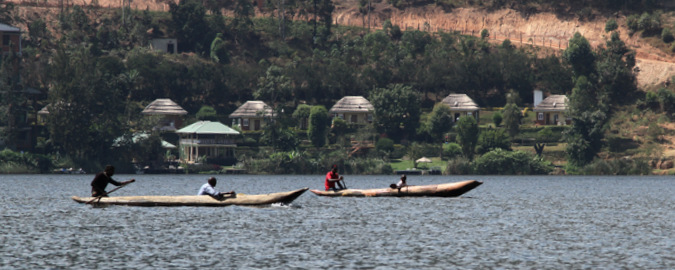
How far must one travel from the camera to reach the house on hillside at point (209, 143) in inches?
5782

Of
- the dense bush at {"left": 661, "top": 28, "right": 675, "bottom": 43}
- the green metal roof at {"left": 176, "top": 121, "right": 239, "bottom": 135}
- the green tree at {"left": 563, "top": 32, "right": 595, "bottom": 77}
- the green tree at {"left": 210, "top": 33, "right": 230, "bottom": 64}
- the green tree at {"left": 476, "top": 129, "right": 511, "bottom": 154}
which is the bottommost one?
the green tree at {"left": 476, "top": 129, "right": 511, "bottom": 154}

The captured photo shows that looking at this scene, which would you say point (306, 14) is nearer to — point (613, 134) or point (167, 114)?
point (167, 114)

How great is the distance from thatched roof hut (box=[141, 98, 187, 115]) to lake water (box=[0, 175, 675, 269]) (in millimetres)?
87218

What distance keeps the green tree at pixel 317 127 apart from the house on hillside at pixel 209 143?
36.4ft

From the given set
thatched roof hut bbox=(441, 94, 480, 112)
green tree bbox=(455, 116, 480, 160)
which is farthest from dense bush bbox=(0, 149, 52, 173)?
thatched roof hut bbox=(441, 94, 480, 112)

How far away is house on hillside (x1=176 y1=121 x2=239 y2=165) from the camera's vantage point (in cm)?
14688

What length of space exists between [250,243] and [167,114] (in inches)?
4628

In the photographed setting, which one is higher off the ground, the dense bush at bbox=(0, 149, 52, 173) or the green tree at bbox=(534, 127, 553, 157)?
the green tree at bbox=(534, 127, 553, 157)

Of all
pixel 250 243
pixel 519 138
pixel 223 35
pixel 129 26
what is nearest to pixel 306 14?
pixel 223 35

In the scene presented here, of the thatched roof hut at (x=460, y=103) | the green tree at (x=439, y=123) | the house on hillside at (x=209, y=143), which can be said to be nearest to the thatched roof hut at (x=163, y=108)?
the house on hillside at (x=209, y=143)

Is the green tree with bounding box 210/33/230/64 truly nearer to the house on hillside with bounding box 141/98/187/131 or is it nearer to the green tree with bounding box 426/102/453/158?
the house on hillside with bounding box 141/98/187/131

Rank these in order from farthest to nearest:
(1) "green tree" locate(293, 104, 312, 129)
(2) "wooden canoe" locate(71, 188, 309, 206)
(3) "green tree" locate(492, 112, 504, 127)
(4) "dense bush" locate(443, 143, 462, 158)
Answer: (1) "green tree" locate(293, 104, 312, 129)
(3) "green tree" locate(492, 112, 504, 127)
(4) "dense bush" locate(443, 143, 462, 158)
(2) "wooden canoe" locate(71, 188, 309, 206)

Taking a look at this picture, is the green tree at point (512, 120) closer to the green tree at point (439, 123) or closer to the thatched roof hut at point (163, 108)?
the green tree at point (439, 123)

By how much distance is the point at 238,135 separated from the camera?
153 m
